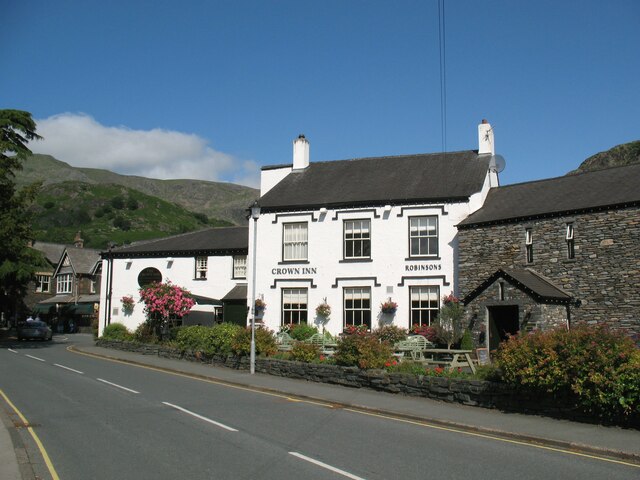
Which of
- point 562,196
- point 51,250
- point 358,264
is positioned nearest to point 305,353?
point 358,264

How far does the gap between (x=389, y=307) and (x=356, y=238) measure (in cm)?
370

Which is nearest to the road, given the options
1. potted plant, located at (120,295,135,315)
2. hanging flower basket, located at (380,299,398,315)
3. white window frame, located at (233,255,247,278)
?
hanging flower basket, located at (380,299,398,315)

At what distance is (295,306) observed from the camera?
95.8 feet

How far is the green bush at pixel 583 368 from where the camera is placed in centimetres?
1125

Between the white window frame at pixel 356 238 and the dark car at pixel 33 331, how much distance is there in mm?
24802

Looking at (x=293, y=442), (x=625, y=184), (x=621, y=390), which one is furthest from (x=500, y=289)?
(x=293, y=442)

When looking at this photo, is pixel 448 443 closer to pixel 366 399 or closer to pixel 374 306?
pixel 366 399

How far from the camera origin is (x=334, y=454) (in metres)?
9.38

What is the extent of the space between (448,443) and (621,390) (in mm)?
3497

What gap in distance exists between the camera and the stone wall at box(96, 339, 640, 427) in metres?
13.0

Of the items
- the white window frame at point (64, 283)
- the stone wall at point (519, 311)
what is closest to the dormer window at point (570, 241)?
the stone wall at point (519, 311)

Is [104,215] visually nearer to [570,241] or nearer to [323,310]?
[323,310]

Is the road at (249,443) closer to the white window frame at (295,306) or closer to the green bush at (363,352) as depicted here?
the green bush at (363,352)

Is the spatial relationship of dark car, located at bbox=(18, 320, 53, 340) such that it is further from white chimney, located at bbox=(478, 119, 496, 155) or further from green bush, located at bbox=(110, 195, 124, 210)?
green bush, located at bbox=(110, 195, 124, 210)
